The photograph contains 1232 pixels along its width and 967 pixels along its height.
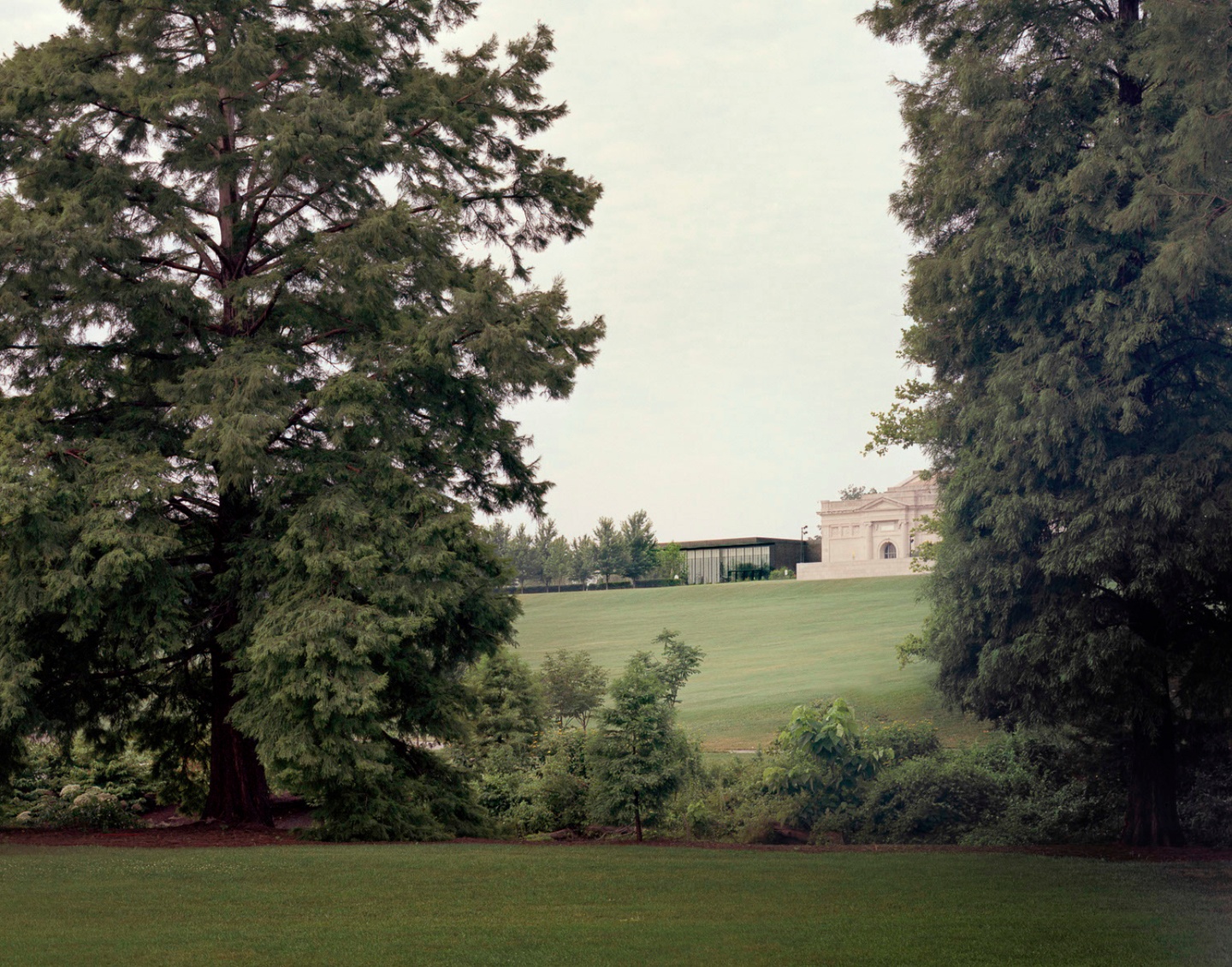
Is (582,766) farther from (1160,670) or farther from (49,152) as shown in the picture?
(49,152)

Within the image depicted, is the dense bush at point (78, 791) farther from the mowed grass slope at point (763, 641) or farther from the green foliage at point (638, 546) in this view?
the green foliage at point (638, 546)

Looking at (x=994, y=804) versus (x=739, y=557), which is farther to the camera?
(x=739, y=557)

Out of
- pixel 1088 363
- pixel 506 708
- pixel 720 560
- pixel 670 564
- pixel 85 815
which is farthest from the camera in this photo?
pixel 720 560

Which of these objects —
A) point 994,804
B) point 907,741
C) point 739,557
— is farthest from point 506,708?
A: point 739,557

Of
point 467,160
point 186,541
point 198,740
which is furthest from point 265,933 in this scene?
point 467,160

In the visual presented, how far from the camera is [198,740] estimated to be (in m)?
16.8

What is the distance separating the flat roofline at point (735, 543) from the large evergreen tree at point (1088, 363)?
70600 mm

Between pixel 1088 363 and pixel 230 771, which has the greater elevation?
pixel 1088 363

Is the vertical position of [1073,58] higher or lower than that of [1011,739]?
higher

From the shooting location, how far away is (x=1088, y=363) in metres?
12.3

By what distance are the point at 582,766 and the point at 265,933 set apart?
10.1 m

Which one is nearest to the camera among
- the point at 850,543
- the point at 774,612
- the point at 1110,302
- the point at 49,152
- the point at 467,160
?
the point at 1110,302

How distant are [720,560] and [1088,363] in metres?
75.8

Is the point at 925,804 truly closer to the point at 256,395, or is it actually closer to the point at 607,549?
the point at 256,395
